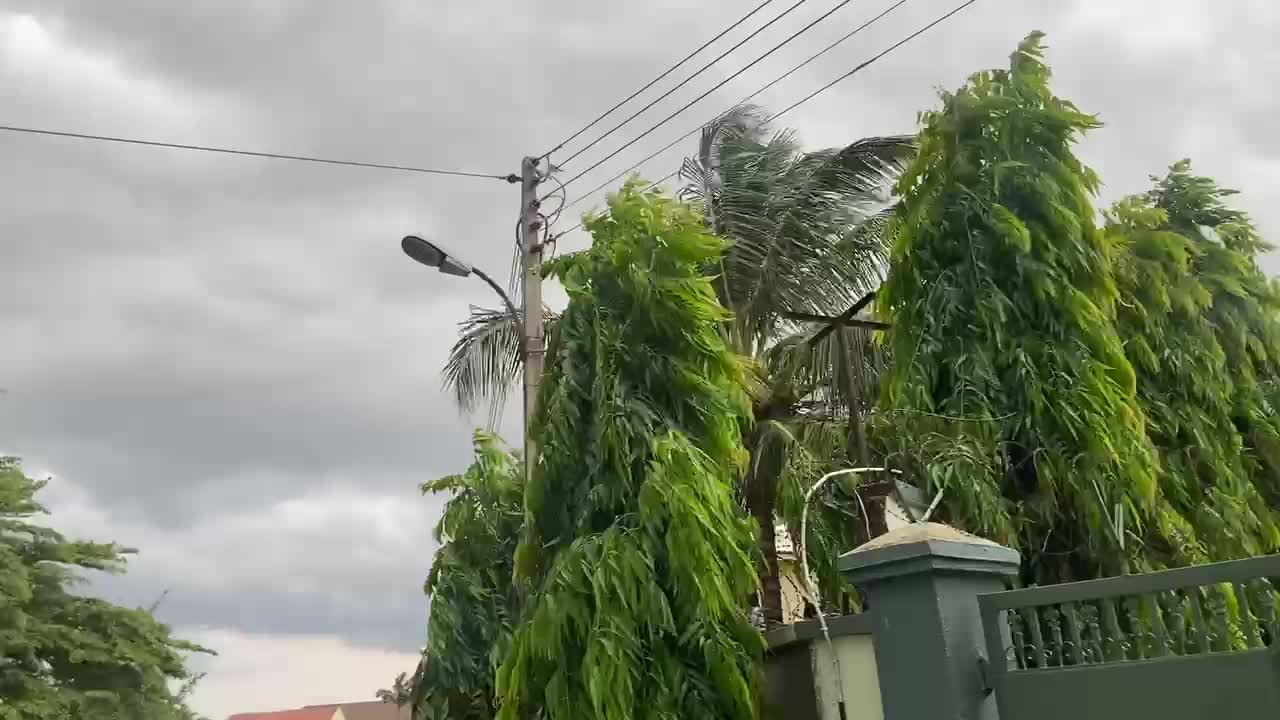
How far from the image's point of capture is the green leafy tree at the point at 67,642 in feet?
54.4

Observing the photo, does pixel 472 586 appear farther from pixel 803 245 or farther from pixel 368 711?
pixel 368 711

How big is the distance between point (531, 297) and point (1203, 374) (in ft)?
16.4

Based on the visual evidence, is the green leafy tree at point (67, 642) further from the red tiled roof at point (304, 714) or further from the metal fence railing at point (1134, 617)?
the red tiled roof at point (304, 714)

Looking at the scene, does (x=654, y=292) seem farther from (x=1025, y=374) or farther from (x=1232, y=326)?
(x=1232, y=326)

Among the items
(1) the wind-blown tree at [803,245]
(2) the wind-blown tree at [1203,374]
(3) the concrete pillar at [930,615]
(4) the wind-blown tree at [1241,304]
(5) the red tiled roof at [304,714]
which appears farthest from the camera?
(5) the red tiled roof at [304,714]

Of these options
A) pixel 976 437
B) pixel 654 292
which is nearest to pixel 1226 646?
pixel 976 437

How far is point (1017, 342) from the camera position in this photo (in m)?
6.85

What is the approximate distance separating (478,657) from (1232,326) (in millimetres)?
6846

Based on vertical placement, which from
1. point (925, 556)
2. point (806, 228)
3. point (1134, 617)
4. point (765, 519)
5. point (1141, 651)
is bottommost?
point (1141, 651)

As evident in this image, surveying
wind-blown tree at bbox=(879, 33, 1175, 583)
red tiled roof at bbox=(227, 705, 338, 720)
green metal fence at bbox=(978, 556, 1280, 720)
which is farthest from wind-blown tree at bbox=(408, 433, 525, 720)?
red tiled roof at bbox=(227, 705, 338, 720)

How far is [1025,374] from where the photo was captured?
22.0 feet

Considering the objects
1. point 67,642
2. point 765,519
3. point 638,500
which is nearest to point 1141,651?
point 638,500

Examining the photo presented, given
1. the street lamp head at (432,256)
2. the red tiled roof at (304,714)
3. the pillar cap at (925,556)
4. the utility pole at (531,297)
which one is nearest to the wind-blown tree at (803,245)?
the utility pole at (531,297)

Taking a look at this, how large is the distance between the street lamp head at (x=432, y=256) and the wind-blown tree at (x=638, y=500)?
176 cm
